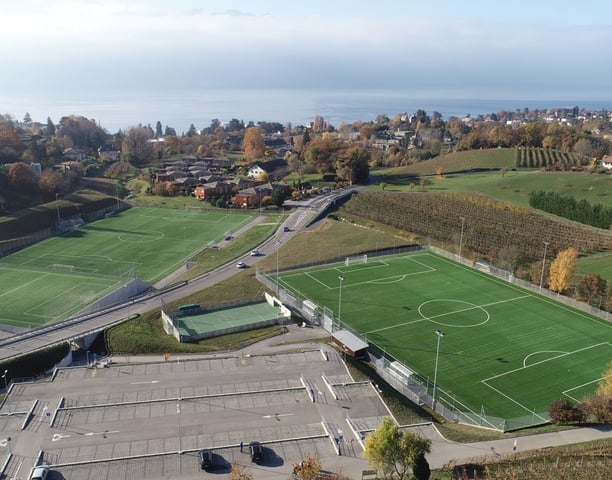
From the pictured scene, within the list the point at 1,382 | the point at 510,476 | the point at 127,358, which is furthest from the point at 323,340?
the point at 1,382

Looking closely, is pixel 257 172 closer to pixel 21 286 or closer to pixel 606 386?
pixel 21 286

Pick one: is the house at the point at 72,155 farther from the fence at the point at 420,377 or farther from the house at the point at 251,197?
the fence at the point at 420,377

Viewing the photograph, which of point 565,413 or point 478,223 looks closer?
point 565,413

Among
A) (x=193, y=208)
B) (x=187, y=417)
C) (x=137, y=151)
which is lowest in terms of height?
(x=187, y=417)

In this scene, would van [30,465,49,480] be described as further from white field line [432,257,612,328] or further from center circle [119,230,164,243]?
center circle [119,230,164,243]

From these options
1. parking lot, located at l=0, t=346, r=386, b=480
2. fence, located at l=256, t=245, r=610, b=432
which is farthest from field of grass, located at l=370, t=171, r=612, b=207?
parking lot, located at l=0, t=346, r=386, b=480

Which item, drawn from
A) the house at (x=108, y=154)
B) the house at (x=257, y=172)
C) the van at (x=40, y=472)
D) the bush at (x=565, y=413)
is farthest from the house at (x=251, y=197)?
the van at (x=40, y=472)

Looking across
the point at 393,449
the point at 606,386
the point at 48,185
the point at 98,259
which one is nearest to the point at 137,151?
the point at 48,185

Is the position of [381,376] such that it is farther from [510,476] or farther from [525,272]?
[525,272]
